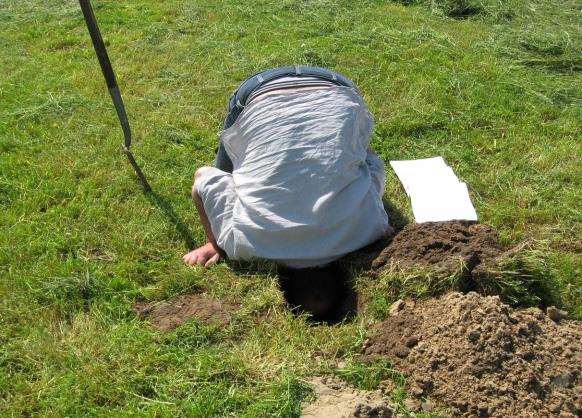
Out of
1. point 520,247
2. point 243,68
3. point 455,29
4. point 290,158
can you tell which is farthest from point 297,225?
point 455,29

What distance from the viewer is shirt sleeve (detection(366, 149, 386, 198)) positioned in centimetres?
383

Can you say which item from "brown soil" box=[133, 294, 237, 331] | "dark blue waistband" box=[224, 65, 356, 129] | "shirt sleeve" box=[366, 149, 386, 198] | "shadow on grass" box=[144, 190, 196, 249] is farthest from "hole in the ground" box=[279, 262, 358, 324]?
"dark blue waistband" box=[224, 65, 356, 129]

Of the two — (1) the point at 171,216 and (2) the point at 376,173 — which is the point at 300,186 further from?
(1) the point at 171,216

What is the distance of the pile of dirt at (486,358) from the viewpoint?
276 centimetres

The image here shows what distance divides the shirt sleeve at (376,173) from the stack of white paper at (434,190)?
55 centimetres

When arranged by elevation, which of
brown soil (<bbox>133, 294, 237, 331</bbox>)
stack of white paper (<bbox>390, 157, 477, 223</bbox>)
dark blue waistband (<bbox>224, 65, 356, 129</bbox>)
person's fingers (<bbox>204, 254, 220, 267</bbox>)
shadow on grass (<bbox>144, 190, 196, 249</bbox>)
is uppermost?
dark blue waistband (<bbox>224, 65, 356, 129</bbox>)

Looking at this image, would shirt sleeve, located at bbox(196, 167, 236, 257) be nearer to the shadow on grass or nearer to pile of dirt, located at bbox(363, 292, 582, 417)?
the shadow on grass

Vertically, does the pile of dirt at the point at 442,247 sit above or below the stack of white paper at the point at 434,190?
above

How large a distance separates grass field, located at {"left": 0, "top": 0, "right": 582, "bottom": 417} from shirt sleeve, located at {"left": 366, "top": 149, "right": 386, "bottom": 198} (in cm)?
66

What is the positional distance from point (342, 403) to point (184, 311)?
3.71ft

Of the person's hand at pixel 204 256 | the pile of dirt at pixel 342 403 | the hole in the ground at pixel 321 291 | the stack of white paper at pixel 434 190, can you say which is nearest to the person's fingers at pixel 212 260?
the person's hand at pixel 204 256

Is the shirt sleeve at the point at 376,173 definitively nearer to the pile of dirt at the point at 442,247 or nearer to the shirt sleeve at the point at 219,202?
the pile of dirt at the point at 442,247

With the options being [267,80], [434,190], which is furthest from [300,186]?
[434,190]

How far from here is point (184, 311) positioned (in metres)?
3.56
